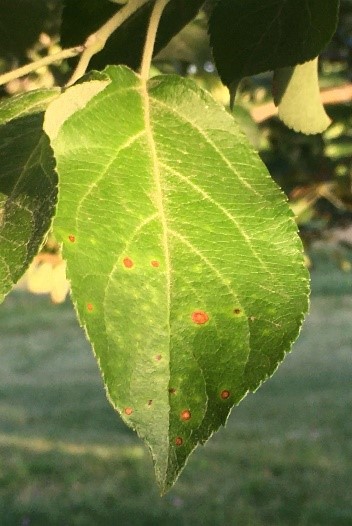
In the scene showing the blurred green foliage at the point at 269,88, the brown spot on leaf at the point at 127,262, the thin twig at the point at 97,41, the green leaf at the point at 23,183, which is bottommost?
the blurred green foliage at the point at 269,88

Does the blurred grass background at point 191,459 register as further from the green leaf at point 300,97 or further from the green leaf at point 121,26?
the green leaf at point 121,26

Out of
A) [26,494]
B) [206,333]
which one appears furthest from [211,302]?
[26,494]

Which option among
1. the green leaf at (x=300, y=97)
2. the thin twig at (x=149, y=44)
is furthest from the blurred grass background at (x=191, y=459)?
the thin twig at (x=149, y=44)

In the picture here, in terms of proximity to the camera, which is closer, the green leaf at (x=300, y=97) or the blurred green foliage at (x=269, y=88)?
the green leaf at (x=300, y=97)

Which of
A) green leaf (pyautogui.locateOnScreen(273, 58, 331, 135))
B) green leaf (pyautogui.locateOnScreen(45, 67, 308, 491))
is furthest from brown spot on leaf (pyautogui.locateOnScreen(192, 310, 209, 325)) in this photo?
green leaf (pyautogui.locateOnScreen(273, 58, 331, 135))

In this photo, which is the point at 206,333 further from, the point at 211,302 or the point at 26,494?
the point at 26,494

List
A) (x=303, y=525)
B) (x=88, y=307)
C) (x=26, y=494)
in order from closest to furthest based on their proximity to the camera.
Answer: (x=88, y=307), (x=303, y=525), (x=26, y=494)

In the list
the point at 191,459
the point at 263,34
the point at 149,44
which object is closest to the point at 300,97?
the point at 263,34
